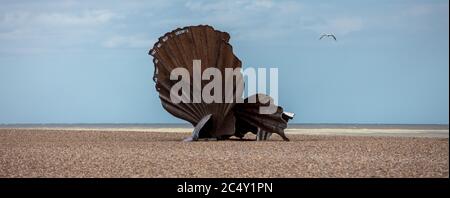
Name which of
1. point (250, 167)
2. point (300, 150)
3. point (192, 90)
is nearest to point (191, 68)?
point (192, 90)

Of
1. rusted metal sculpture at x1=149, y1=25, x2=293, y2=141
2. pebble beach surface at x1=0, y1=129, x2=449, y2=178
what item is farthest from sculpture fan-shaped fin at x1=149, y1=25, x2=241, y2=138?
pebble beach surface at x1=0, y1=129, x2=449, y2=178

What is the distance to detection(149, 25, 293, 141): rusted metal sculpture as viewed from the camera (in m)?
21.9

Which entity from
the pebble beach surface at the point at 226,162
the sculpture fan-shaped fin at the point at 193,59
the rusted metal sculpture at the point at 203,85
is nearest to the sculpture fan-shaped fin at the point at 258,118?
the rusted metal sculpture at the point at 203,85

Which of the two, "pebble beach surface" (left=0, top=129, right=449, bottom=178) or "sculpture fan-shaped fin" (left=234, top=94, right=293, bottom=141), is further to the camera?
"sculpture fan-shaped fin" (left=234, top=94, right=293, bottom=141)

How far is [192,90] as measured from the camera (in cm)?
2225

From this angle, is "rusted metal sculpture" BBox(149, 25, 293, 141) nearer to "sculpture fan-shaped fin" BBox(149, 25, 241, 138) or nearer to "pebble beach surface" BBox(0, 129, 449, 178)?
"sculpture fan-shaped fin" BBox(149, 25, 241, 138)

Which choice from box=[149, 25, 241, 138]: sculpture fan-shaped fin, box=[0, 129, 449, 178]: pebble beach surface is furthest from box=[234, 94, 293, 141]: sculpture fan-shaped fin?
box=[0, 129, 449, 178]: pebble beach surface

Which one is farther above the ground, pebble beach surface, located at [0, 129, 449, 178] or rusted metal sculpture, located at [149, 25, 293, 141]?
rusted metal sculpture, located at [149, 25, 293, 141]

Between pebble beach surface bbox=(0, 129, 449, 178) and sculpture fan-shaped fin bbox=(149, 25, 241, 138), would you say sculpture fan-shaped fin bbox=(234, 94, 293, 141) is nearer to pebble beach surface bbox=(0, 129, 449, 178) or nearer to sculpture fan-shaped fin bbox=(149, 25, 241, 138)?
sculpture fan-shaped fin bbox=(149, 25, 241, 138)

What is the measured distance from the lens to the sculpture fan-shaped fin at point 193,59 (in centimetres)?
2186

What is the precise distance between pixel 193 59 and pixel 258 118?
2.49 meters

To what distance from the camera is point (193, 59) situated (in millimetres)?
22188

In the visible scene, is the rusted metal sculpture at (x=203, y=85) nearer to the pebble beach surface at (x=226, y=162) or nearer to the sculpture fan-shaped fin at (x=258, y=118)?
the sculpture fan-shaped fin at (x=258, y=118)
